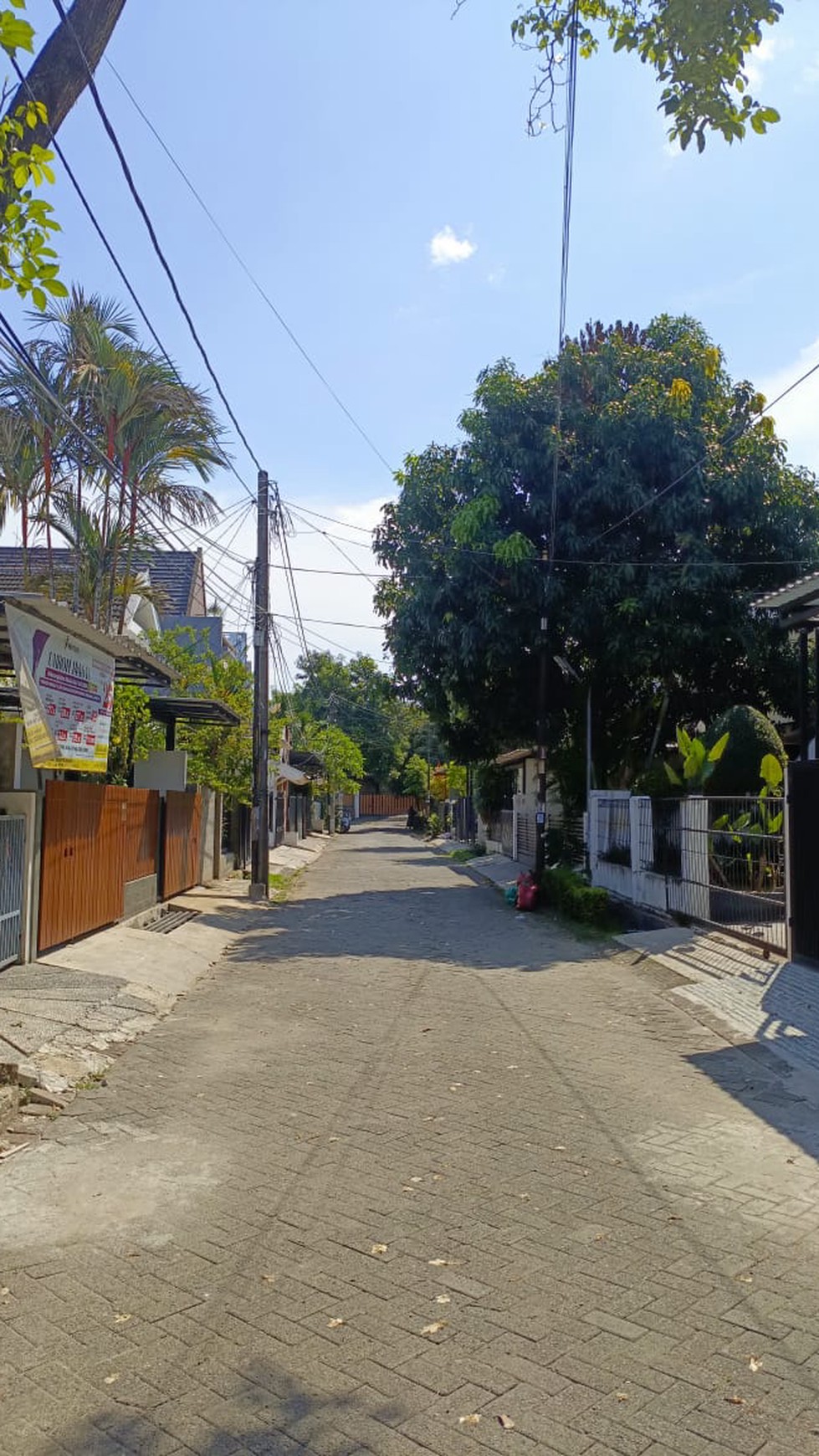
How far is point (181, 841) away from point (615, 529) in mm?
10371

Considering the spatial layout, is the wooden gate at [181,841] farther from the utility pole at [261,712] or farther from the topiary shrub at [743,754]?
the topiary shrub at [743,754]

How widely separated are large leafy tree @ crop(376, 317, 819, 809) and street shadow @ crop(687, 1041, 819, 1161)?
12.9 metres

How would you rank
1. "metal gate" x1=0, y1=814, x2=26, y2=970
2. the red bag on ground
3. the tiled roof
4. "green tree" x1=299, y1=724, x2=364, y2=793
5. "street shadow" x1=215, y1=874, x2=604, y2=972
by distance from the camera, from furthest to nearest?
"green tree" x1=299, y1=724, x2=364, y2=793 → the red bag on ground → the tiled roof → "street shadow" x1=215, y1=874, x2=604, y2=972 → "metal gate" x1=0, y1=814, x2=26, y2=970

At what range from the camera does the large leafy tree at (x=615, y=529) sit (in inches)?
814

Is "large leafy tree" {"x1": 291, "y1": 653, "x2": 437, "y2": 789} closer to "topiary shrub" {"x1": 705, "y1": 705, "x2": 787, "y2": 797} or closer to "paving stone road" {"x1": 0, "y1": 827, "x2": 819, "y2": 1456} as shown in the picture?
"topiary shrub" {"x1": 705, "y1": 705, "x2": 787, "y2": 797}

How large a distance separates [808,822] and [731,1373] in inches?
324

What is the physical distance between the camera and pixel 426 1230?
4.73 meters

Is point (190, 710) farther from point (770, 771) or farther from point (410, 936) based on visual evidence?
point (770, 771)

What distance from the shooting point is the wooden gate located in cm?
1780

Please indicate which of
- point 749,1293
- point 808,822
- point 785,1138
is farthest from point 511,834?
point 749,1293

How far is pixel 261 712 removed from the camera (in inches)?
834

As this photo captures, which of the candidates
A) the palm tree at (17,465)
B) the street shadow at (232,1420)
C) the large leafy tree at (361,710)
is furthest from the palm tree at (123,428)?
the large leafy tree at (361,710)

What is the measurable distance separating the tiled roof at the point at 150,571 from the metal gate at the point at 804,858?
9.00 metres

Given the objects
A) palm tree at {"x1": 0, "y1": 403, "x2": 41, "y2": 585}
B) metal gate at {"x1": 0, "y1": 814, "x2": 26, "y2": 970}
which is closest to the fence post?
metal gate at {"x1": 0, "y1": 814, "x2": 26, "y2": 970}
